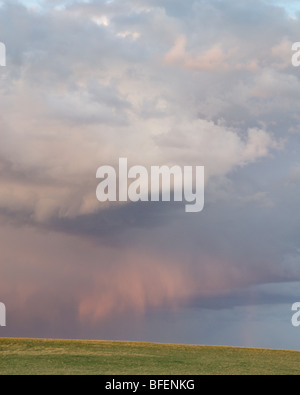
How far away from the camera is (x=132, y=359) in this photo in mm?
34812

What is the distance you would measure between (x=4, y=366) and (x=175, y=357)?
11.0 meters

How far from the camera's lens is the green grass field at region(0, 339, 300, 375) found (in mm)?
31680

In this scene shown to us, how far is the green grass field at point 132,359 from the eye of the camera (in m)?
31.7

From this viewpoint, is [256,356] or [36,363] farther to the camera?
[256,356]

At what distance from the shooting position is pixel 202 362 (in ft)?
114

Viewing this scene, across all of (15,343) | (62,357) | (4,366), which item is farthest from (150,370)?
(15,343)
